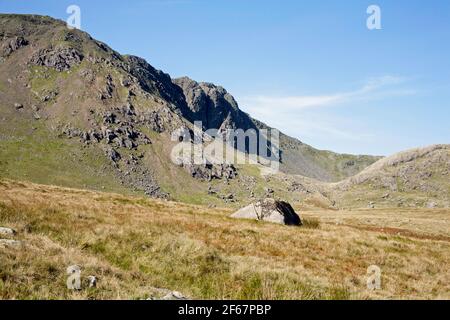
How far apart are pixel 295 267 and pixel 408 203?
8010 inches

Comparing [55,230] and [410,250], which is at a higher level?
[55,230]

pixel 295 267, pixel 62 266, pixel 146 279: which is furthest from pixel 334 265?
pixel 62 266

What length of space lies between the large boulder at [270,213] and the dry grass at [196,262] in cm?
1142

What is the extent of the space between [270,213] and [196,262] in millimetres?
23228

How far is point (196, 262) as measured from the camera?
1317cm

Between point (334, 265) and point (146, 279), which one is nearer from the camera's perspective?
point (146, 279)

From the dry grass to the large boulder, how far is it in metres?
11.4

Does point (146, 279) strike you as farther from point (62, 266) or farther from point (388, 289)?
point (388, 289)

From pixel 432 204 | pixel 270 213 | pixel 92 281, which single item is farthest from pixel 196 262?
pixel 432 204

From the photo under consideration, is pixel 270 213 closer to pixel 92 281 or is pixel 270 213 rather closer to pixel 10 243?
pixel 10 243
